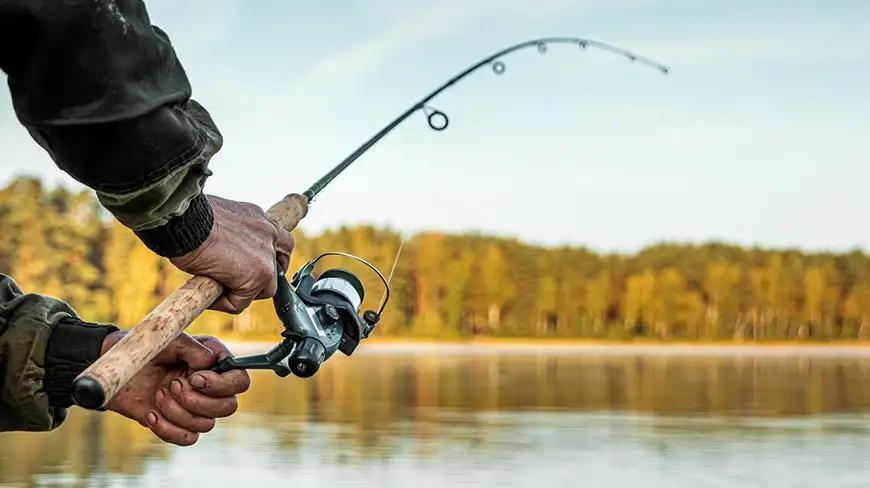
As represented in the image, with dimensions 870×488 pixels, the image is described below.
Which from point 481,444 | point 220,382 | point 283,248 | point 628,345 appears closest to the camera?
point 283,248

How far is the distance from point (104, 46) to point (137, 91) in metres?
0.07

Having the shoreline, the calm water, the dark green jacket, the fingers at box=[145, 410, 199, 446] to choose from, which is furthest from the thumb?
the shoreline

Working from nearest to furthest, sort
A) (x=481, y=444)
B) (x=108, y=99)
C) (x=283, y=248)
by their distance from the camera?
(x=108, y=99) < (x=283, y=248) < (x=481, y=444)

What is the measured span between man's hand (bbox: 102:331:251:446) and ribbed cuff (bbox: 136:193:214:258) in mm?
455

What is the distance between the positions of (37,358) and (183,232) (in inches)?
24.4

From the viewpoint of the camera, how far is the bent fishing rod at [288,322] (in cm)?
174

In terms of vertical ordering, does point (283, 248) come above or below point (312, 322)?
above

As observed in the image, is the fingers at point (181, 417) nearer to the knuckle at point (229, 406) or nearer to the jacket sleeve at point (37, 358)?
the knuckle at point (229, 406)

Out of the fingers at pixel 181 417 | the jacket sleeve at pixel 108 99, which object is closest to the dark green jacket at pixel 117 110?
the jacket sleeve at pixel 108 99

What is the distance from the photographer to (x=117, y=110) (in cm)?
172

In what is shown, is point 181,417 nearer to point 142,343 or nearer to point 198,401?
point 198,401

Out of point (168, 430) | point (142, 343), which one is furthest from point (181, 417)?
point (142, 343)

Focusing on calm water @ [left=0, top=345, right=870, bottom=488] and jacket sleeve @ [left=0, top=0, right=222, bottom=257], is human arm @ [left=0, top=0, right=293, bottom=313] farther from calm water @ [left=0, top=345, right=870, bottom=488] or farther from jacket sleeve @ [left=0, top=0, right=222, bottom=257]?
calm water @ [left=0, top=345, right=870, bottom=488]

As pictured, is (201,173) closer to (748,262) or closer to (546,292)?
(546,292)
